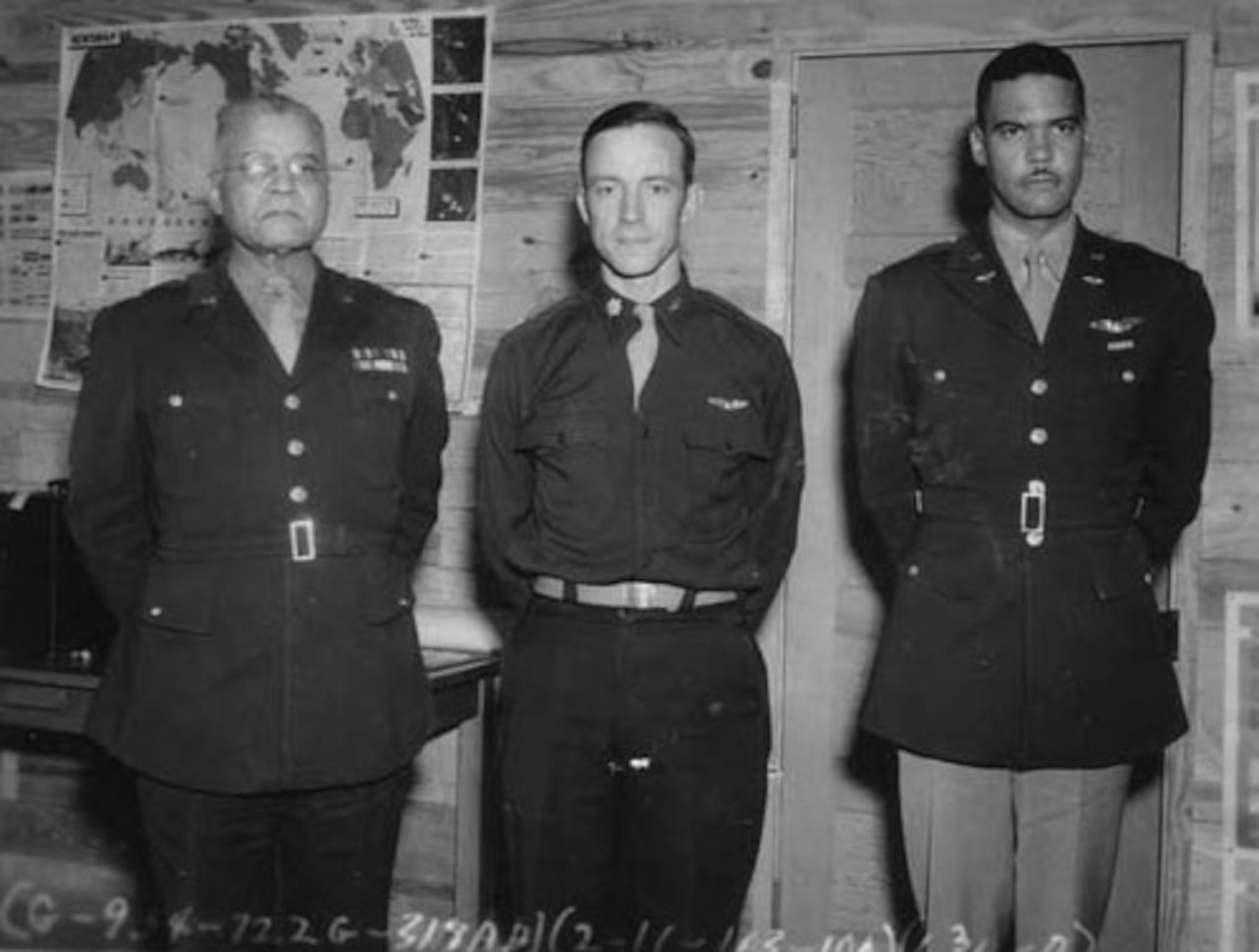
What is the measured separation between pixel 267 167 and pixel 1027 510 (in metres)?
1.31

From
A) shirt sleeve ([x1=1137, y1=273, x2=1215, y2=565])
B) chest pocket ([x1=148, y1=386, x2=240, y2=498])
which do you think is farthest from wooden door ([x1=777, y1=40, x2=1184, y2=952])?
chest pocket ([x1=148, y1=386, x2=240, y2=498])

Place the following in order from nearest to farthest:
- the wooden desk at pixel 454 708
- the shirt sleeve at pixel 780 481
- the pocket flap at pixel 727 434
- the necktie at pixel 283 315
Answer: the necktie at pixel 283 315
the pocket flap at pixel 727 434
the shirt sleeve at pixel 780 481
the wooden desk at pixel 454 708

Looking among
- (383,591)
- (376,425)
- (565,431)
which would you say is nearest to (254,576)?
(383,591)

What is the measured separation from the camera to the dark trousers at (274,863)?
2277 mm

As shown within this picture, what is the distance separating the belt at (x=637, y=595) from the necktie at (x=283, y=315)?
0.57 metres

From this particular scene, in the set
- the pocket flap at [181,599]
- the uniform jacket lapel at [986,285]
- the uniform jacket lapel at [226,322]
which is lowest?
the pocket flap at [181,599]

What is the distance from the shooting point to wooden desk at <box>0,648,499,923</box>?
9.73 ft

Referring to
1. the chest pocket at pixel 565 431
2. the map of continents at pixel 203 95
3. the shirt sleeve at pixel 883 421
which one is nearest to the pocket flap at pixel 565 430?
the chest pocket at pixel 565 431

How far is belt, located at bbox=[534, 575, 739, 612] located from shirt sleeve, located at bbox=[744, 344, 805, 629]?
0.17 metres

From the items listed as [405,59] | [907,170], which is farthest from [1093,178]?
[405,59]

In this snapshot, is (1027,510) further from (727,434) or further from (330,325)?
(330,325)

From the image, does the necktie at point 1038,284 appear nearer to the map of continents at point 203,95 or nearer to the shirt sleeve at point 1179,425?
the shirt sleeve at point 1179,425

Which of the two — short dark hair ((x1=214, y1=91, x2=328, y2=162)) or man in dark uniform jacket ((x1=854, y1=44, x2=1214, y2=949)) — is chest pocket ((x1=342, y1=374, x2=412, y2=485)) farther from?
man in dark uniform jacket ((x1=854, y1=44, x2=1214, y2=949))

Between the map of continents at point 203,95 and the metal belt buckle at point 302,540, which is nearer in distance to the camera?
the metal belt buckle at point 302,540
